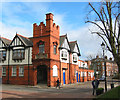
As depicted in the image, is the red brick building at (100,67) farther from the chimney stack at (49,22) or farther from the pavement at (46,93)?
the pavement at (46,93)

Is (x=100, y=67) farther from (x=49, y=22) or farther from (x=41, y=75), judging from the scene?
(x=49, y=22)

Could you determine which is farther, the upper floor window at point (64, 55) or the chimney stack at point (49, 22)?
the upper floor window at point (64, 55)

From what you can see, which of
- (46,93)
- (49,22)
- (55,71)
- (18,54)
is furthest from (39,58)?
(46,93)

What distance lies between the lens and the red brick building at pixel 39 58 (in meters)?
27.9

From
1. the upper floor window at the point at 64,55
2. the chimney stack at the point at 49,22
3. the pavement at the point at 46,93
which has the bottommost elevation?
the pavement at the point at 46,93

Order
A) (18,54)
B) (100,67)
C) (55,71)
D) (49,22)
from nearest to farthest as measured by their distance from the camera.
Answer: (49,22), (55,71), (18,54), (100,67)

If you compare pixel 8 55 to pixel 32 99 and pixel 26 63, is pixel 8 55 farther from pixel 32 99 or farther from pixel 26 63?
pixel 32 99

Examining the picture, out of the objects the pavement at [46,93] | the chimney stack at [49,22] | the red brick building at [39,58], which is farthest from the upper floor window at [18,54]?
the pavement at [46,93]

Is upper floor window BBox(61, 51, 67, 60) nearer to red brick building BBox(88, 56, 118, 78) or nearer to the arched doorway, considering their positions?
the arched doorway

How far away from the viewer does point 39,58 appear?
28.1m

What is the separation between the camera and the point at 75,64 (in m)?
37.5

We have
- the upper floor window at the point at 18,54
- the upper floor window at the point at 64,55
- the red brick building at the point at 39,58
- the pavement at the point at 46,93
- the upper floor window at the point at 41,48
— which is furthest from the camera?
the upper floor window at the point at 64,55

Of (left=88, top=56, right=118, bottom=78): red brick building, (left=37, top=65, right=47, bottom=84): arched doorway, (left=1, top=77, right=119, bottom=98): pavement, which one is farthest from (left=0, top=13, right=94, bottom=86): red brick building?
(left=88, top=56, right=118, bottom=78): red brick building

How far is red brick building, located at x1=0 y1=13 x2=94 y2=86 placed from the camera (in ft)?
91.6
